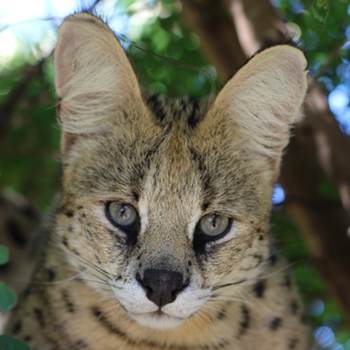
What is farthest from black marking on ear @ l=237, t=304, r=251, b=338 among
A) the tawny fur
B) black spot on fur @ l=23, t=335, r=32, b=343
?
black spot on fur @ l=23, t=335, r=32, b=343

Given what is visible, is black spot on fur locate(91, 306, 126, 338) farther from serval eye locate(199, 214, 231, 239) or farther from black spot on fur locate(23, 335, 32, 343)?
serval eye locate(199, 214, 231, 239)

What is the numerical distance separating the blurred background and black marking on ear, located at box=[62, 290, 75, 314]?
1.72 ft

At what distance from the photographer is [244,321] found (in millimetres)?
4000

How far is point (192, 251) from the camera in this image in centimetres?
349

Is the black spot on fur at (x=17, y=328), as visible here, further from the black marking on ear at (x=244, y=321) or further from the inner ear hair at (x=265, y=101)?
the inner ear hair at (x=265, y=101)

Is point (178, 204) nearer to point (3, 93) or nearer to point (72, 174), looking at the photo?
point (72, 174)

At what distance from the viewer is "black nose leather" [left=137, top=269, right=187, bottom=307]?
10.8ft

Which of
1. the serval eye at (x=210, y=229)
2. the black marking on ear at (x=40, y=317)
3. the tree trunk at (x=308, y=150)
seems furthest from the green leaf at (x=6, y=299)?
the tree trunk at (x=308, y=150)

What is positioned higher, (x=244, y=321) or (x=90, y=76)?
(x=90, y=76)

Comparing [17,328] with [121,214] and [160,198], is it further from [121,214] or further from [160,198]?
[160,198]

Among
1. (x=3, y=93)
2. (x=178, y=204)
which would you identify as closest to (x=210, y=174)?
(x=178, y=204)

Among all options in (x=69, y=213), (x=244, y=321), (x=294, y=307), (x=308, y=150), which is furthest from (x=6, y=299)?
(x=308, y=150)

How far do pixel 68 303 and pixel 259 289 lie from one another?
775mm

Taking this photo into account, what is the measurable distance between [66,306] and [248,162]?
3.05 feet
